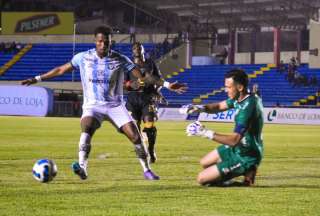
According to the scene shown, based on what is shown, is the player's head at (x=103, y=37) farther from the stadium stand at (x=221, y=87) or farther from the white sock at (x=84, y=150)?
the stadium stand at (x=221, y=87)

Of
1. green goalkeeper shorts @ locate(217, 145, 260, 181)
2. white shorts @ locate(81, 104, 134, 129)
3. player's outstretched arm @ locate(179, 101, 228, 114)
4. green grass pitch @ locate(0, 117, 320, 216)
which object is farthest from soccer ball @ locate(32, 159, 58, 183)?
green goalkeeper shorts @ locate(217, 145, 260, 181)

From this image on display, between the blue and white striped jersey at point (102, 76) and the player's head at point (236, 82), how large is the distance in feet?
8.03

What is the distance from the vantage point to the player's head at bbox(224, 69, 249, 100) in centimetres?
1048

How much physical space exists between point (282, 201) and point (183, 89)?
3.19 metres

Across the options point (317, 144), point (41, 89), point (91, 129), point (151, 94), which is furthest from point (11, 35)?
point (91, 129)

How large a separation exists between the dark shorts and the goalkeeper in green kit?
4805 mm

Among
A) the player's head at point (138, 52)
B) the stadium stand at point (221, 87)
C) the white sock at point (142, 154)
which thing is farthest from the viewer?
the stadium stand at point (221, 87)

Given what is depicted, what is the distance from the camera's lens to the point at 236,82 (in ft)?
34.5

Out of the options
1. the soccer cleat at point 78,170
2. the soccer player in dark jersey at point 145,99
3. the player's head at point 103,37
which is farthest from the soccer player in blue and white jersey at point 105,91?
the soccer player in dark jersey at point 145,99

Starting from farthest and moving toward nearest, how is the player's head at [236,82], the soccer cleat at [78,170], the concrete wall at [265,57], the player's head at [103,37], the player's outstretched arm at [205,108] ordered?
the concrete wall at [265,57] → the player's head at [103,37] → the soccer cleat at [78,170] → the player's outstretched arm at [205,108] → the player's head at [236,82]

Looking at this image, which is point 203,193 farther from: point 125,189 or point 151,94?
point 151,94

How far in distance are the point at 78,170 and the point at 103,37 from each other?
7.20 ft

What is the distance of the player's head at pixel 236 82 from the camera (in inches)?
413

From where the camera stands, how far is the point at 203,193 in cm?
1038
